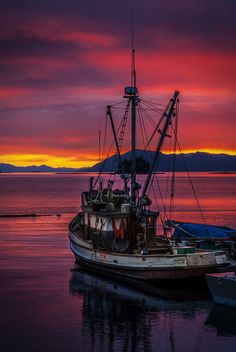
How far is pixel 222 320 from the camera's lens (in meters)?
33.2

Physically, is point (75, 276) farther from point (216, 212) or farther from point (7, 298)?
point (216, 212)

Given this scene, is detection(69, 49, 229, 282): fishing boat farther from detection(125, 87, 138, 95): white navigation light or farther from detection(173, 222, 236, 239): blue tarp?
detection(173, 222, 236, 239): blue tarp

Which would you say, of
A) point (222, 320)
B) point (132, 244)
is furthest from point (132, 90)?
point (222, 320)

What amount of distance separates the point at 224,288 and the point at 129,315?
5309mm

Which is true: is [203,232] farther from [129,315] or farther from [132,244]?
[129,315]

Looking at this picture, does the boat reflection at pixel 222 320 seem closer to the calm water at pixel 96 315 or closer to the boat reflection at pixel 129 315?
the calm water at pixel 96 315

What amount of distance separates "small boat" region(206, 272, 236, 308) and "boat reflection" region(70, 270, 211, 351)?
1090 millimetres

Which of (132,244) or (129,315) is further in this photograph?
(132,244)

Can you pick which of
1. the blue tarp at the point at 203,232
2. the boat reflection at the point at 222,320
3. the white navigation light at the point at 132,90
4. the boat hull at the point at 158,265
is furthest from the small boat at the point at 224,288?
the blue tarp at the point at 203,232

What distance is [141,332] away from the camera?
31594mm

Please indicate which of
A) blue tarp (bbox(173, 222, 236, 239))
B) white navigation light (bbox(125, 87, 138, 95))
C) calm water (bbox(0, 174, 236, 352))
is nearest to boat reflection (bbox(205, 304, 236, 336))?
calm water (bbox(0, 174, 236, 352))

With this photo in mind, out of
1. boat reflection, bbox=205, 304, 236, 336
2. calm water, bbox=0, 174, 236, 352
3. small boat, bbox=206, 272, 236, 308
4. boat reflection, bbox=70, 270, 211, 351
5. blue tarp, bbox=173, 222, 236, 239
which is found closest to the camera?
calm water, bbox=0, 174, 236, 352

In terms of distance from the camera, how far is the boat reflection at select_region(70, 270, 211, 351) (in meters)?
30.2

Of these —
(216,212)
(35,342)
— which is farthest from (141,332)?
(216,212)
